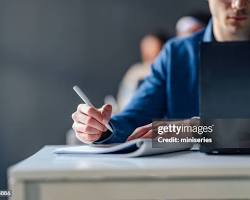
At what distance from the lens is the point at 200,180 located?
656 millimetres

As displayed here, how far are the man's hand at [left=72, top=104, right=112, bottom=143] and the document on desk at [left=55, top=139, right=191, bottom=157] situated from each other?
30mm

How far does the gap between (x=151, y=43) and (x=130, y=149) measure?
268cm

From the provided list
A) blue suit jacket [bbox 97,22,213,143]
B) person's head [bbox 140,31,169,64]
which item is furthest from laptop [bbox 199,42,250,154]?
person's head [bbox 140,31,169,64]

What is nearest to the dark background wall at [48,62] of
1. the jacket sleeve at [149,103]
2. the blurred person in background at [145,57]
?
the blurred person in background at [145,57]

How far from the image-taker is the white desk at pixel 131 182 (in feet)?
2.13

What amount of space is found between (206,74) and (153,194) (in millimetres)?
210

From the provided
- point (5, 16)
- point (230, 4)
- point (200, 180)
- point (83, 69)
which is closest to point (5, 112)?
point (5, 16)

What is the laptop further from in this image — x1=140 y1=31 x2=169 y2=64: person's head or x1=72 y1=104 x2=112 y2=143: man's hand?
x1=140 y1=31 x2=169 y2=64: person's head

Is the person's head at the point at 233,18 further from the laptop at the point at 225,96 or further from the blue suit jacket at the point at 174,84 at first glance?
the laptop at the point at 225,96

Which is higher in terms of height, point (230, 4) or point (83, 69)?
point (230, 4)

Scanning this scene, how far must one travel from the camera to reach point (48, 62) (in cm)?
235

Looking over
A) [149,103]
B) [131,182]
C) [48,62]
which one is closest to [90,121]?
[131,182]

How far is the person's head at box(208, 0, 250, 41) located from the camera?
1.05 metres

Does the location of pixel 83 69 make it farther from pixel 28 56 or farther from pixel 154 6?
pixel 154 6
